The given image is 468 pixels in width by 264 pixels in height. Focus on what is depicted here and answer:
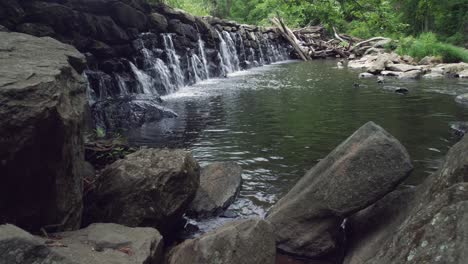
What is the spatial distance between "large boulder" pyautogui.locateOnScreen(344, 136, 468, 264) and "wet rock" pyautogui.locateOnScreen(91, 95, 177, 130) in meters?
8.41

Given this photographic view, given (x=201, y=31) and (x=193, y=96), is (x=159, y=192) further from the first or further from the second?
(x=201, y=31)

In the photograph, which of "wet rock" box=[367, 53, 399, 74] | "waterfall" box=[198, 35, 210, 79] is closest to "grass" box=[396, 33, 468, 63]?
"wet rock" box=[367, 53, 399, 74]

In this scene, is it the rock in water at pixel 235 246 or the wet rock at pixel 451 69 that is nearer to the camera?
the rock in water at pixel 235 246

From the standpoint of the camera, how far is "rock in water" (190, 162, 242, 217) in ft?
20.7

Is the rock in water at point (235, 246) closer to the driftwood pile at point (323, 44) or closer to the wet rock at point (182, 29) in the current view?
the wet rock at point (182, 29)

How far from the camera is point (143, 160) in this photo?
5.74 metres

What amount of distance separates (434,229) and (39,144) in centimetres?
334

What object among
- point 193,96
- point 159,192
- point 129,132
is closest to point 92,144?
point 159,192

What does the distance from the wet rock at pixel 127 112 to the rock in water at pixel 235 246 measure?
25.6 ft

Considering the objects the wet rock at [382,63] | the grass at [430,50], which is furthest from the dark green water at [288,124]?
the grass at [430,50]

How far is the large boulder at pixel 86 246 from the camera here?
2.91 metres

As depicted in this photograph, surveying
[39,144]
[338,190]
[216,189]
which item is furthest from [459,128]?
[39,144]

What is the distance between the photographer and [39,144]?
386cm

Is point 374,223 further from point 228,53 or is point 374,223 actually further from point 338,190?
point 228,53
